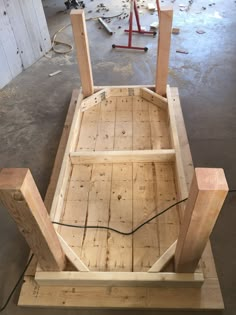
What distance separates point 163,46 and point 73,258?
1.70m

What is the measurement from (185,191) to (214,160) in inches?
23.5

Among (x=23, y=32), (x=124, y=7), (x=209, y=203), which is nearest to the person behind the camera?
(x=209, y=203)

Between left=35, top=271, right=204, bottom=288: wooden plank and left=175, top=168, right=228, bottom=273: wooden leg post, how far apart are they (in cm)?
13

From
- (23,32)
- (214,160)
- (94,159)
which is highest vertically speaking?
(23,32)

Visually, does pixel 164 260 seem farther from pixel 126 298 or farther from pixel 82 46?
pixel 82 46

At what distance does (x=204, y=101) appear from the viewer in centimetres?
267

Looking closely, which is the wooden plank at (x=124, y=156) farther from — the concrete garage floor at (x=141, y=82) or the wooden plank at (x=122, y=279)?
the wooden plank at (x=122, y=279)

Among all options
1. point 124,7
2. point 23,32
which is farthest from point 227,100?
point 124,7

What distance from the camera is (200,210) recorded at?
39.6 inches

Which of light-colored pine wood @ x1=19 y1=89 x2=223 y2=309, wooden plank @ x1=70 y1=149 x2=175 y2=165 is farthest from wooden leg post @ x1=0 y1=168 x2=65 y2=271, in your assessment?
wooden plank @ x1=70 y1=149 x2=175 y2=165

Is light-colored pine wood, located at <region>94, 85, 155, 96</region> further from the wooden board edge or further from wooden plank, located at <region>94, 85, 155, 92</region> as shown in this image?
the wooden board edge

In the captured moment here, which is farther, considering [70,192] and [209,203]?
[70,192]

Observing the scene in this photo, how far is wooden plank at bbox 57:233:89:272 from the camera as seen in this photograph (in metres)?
1.38

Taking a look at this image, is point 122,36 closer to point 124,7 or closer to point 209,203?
point 124,7
